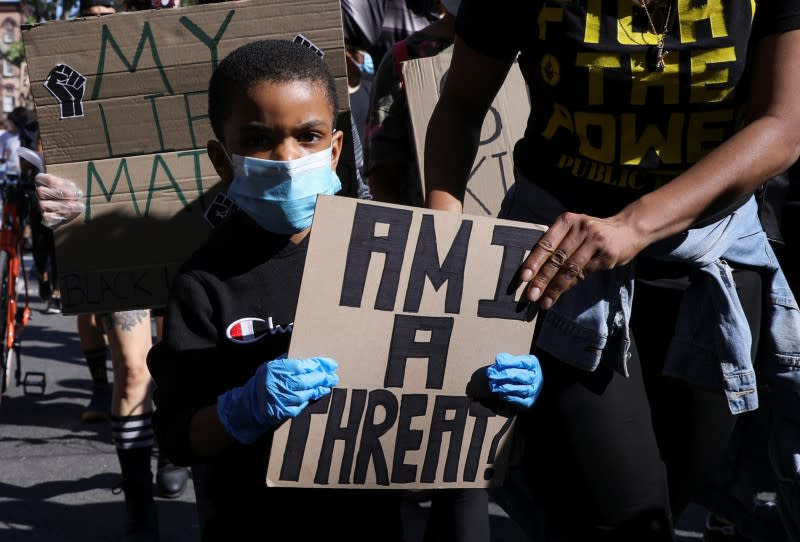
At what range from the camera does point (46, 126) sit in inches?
Answer: 121

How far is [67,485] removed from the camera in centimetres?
468

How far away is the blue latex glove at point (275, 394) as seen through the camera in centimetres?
177

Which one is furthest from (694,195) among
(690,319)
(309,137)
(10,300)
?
(10,300)

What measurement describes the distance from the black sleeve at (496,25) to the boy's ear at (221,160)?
0.54 metres

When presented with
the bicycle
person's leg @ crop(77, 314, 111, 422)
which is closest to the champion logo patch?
person's leg @ crop(77, 314, 111, 422)

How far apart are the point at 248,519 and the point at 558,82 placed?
3.38 feet

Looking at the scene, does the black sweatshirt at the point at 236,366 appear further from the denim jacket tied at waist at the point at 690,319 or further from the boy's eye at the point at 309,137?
the denim jacket tied at waist at the point at 690,319

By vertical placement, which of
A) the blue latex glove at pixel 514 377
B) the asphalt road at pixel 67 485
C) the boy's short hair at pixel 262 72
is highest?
the boy's short hair at pixel 262 72

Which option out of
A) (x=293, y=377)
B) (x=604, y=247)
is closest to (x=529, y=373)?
(x=604, y=247)

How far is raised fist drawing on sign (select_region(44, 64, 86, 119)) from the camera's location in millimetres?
3035

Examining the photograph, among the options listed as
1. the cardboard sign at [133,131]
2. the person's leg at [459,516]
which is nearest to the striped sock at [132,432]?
the cardboard sign at [133,131]

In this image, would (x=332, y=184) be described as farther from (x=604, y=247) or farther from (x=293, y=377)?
(x=604, y=247)

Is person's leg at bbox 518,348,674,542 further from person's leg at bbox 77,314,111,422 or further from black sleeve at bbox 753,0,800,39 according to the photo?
person's leg at bbox 77,314,111,422

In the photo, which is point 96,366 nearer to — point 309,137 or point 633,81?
point 309,137
